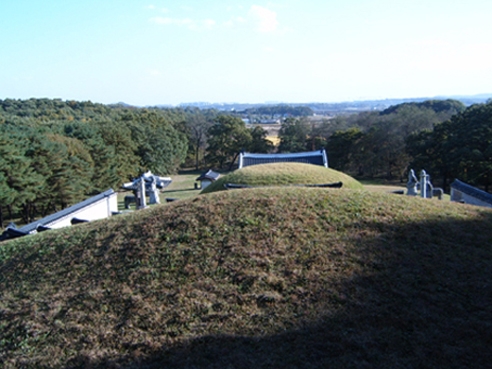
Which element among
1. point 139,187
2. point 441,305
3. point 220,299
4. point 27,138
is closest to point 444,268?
point 441,305

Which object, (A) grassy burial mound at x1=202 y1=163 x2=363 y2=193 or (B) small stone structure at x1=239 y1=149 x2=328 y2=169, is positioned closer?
(A) grassy burial mound at x1=202 y1=163 x2=363 y2=193

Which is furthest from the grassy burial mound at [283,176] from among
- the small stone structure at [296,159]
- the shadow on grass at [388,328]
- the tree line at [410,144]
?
the tree line at [410,144]

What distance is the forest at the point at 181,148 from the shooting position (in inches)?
854

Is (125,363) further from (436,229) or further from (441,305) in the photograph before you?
(436,229)

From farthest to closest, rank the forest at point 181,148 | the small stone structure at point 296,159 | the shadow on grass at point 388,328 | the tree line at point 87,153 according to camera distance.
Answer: the forest at point 181,148, the small stone structure at point 296,159, the tree line at point 87,153, the shadow on grass at point 388,328

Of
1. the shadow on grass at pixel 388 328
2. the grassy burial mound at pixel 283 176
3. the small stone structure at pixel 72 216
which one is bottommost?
the small stone structure at pixel 72 216

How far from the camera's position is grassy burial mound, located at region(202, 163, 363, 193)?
45.2 ft

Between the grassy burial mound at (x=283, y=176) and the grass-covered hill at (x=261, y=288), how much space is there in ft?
18.5

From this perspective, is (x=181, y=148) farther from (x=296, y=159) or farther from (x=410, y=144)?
(x=410, y=144)

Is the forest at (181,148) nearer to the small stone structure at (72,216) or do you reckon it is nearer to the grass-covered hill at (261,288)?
the small stone structure at (72,216)

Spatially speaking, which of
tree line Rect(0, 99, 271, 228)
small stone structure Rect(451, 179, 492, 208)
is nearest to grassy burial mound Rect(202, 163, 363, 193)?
small stone structure Rect(451, 179, 492, 208)

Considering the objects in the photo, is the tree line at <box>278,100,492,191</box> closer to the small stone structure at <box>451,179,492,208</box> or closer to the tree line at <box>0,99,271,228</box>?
the tree line at <box>0,99,271,228</box>

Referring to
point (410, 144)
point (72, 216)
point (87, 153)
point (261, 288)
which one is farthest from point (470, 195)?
point (87, 153)

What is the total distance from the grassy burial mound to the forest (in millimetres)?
11994
